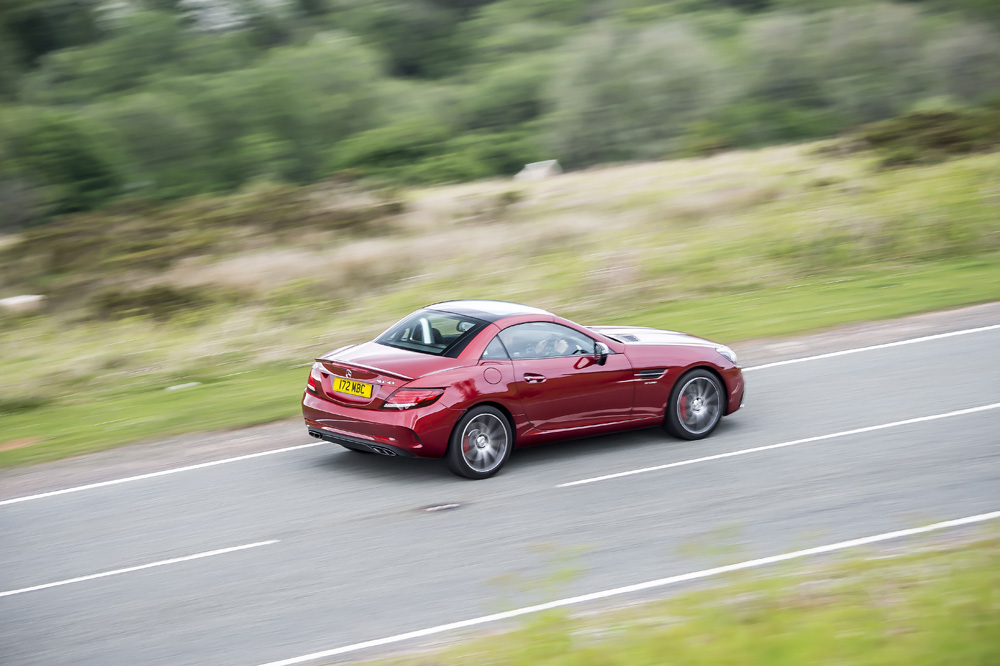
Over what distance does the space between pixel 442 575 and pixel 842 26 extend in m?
41.6

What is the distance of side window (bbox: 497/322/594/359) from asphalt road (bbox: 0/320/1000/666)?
1029 mm

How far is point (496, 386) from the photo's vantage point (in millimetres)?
9039

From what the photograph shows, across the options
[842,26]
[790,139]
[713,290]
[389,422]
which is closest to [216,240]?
[713,290]

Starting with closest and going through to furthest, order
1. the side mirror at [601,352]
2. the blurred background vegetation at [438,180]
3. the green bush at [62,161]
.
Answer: the side mirror at [601,352], the blurred background vegetation at [438,180], the green bush at [62,161]

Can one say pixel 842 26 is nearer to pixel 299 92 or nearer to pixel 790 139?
pixel 790 139

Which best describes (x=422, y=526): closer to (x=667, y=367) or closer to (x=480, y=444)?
(x=480, y=444)

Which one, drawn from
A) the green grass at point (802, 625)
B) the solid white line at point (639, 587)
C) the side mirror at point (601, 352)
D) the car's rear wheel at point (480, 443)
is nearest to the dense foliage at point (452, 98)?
the side mirror at point (601, 352)

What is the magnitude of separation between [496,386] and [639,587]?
8.86 feet

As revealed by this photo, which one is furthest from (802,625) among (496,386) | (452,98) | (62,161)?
(452,98)

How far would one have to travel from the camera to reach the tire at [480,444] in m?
8.92

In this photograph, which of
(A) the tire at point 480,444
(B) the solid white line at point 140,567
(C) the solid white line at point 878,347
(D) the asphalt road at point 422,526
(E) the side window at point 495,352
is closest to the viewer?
(D) the asphalt road at point 422,526

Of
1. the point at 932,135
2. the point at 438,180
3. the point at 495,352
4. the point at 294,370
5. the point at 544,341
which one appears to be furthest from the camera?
the point at 438,180

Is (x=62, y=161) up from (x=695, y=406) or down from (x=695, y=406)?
up

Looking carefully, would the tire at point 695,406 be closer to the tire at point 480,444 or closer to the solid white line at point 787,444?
the solid white line at point 787,444
